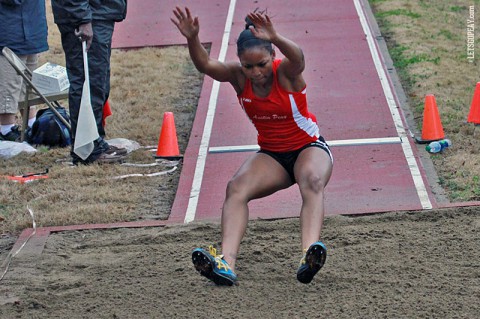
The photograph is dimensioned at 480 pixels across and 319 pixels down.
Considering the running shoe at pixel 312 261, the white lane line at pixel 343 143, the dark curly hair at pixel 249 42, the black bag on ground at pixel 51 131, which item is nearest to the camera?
the running shoe at pixel 312 261

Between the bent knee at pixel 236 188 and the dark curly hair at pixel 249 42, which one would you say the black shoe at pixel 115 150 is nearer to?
the bent knee at pixel 236 188

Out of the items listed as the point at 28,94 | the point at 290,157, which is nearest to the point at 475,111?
the point at 290,157

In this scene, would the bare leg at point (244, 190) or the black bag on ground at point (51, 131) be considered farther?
the black bag on ground at point (51, 131)

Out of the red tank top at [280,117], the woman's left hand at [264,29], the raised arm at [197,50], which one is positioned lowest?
the red tank top at [280,117]

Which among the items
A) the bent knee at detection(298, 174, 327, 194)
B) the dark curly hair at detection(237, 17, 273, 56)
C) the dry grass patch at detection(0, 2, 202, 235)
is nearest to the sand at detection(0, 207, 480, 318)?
the dry grass patch at detection(0, 2, 202, 235)

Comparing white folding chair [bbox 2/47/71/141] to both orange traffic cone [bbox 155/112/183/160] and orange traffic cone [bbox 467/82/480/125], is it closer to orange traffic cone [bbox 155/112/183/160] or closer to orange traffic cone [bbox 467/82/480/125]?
orange traffic cone [bbox 155/112/183/160]

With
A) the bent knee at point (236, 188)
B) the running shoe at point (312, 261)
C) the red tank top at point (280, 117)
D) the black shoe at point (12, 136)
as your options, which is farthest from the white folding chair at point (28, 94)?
the running shoe at point (312, 261)

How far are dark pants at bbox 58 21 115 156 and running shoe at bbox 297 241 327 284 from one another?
4237 mm

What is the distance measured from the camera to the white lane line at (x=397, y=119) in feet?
25.7

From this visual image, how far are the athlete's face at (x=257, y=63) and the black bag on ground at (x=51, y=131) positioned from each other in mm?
4465

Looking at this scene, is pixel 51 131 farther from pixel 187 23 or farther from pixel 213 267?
pixel 213 267

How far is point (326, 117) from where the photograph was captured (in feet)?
34.2

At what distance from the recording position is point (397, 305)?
541 cm

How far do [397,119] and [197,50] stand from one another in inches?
183
